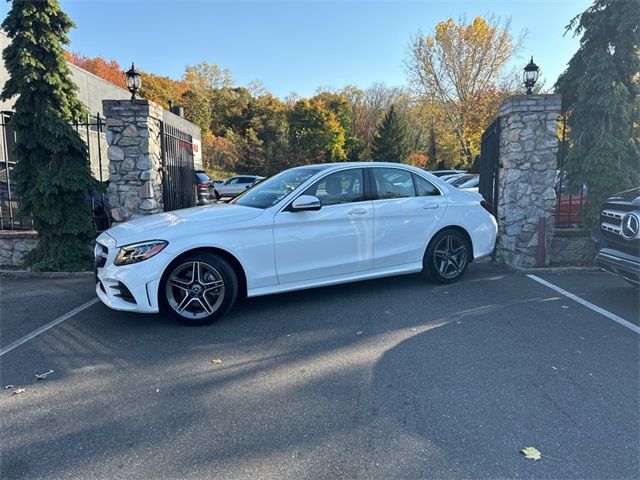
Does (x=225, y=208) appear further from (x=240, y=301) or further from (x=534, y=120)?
(x=534, y=120)

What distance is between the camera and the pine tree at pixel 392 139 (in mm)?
42344

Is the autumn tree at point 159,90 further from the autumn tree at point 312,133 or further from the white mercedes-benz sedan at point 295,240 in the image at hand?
the white mercedes-benz sedan at point 295,240

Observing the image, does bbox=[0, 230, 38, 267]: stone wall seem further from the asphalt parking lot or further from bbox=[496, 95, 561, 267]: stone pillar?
bbox=[496, 95, 561, 267]: stone pillar

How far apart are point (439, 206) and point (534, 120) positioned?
102 inches

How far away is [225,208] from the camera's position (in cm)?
507

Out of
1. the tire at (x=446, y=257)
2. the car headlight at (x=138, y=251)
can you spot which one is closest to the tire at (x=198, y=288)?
the car headlight at (x=138, y=251)

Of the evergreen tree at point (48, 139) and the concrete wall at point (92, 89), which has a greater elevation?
the concrete wall at point (92, 89)

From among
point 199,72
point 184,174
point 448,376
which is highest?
point 199,72

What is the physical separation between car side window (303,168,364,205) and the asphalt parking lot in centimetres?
124

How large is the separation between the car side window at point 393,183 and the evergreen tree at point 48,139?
4779 mm

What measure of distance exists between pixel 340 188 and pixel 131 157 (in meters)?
3.76

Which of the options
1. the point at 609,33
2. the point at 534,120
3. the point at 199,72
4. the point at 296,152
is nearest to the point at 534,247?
the point at 534,120

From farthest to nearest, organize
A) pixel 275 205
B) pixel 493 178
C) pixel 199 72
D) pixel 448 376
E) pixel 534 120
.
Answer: pixel 199 72, pixel 493 178, pixel 534 120, pixel 275 205, pixel 448 376

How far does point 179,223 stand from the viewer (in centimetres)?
457
